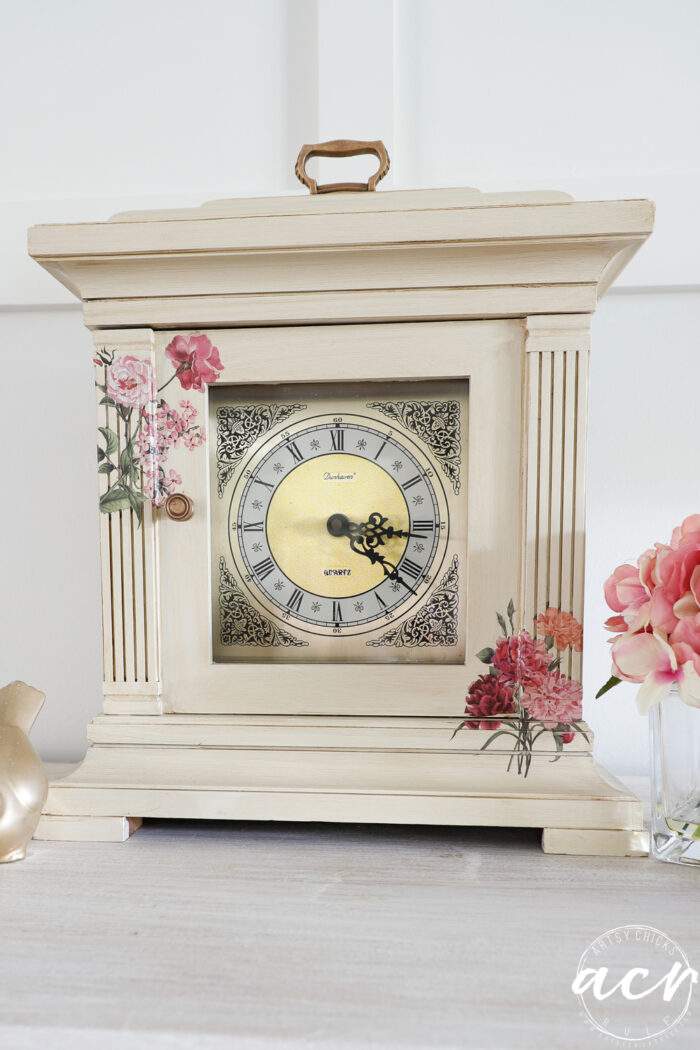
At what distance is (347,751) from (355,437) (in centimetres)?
30

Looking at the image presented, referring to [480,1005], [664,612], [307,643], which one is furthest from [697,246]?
[480,1005]

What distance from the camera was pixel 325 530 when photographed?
0.71m

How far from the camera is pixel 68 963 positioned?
0.47m

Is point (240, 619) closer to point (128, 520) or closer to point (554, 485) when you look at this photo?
point (128, 520)

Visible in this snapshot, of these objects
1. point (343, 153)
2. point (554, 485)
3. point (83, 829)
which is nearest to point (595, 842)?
point (554, 485)

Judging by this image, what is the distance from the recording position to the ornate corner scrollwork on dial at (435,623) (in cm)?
70

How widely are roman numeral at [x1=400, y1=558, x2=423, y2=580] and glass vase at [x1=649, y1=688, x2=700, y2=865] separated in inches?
9.9

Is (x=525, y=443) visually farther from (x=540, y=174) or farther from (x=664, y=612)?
(x=540, y=174)

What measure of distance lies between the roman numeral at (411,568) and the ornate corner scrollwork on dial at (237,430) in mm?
189

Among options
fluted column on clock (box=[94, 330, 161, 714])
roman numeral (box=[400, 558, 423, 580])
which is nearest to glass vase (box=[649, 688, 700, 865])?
roman numeral (box=[400, 558, 423, 580])

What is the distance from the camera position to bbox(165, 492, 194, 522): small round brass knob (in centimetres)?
70

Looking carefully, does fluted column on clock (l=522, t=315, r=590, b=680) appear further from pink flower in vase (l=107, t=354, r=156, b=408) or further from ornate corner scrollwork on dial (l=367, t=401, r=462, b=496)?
pink flower in vase (l=107, t=354, r=156, b=408)

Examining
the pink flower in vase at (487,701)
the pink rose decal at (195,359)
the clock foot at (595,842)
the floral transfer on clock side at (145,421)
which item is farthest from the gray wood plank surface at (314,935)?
the pink rose decal at (195,359)

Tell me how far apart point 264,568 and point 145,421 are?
0.61 feet
